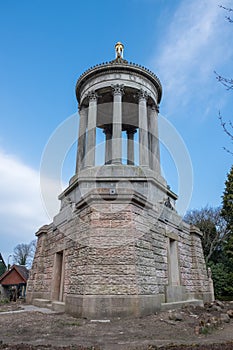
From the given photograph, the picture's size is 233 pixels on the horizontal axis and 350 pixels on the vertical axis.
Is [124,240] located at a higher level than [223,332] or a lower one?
higher

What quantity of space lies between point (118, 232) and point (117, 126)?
876cm

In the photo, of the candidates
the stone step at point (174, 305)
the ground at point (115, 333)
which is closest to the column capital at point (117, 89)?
the stone step at point (174, 305)

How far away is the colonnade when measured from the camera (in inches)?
635

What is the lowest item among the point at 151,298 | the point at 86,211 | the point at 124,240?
the point at 151,298

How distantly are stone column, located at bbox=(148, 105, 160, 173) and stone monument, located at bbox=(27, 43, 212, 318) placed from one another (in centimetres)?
7

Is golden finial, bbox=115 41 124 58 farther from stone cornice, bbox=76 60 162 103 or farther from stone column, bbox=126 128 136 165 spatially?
stone column, bbox=126 128 136 165

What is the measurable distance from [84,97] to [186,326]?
15.7 meters

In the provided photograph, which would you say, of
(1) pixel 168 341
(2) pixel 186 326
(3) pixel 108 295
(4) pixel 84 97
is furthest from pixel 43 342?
(4) pixel 84 97

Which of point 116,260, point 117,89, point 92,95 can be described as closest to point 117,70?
point 117,89

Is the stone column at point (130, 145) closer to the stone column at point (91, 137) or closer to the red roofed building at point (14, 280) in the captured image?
the stone column at point (91, 137)

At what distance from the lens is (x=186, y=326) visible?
7449mm

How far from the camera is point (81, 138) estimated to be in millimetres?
18203

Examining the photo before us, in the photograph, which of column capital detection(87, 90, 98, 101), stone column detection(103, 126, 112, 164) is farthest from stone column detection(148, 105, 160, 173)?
column capital detection(87, 90, 98, 101)

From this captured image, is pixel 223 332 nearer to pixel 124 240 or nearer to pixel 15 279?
pixel 124 240
